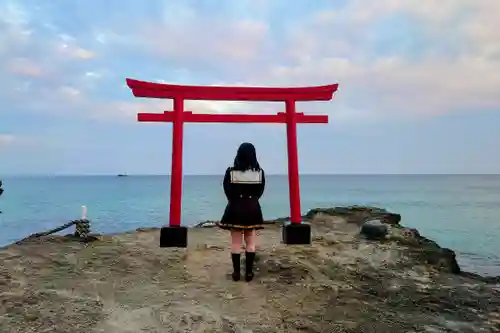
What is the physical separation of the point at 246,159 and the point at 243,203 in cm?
66

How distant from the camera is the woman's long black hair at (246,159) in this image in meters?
6.01

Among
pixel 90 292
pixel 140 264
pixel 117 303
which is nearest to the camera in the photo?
pixel 117 303

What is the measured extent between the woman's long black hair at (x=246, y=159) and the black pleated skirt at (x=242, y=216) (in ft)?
1.60

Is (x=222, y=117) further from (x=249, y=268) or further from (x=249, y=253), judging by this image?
(x=249, y=268)

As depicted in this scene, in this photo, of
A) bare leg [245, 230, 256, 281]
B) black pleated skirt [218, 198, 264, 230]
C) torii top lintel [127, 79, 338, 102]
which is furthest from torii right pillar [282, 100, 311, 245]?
black pleated skirt [218, 198, 264, 230]

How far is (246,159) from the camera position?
6.01 m

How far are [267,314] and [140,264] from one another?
288 centimetres

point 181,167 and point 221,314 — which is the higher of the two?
point 181,167

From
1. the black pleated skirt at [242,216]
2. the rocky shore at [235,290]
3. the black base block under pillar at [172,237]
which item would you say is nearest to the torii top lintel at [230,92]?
the black base block under pillar at [172,237]

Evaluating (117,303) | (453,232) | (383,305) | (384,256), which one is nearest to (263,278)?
(383,305)

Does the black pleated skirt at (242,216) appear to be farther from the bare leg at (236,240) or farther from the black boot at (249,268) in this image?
the black boot at (249,268)

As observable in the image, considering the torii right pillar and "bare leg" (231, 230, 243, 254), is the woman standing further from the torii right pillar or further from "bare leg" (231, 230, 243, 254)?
the torii right pillar

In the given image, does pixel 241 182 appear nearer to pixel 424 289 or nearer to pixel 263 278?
pixel 263 278

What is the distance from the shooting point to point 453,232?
27.9 meters
